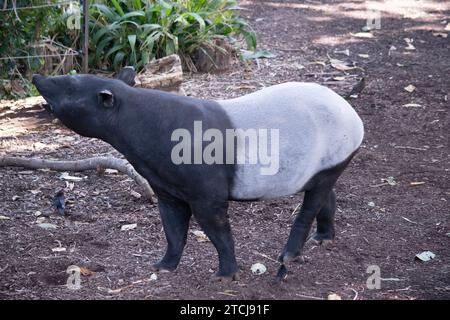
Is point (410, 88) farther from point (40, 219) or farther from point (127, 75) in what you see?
point (127, 75)

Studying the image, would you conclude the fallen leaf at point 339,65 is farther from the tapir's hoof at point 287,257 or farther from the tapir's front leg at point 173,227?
the tapir's front leg at point 173,227

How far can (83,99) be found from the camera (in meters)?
4.52

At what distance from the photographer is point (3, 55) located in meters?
8.49

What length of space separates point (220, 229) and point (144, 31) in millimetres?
4871

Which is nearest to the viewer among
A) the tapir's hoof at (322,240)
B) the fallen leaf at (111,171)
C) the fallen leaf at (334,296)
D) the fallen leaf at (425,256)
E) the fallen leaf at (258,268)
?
the fallen leaf at (334,296)

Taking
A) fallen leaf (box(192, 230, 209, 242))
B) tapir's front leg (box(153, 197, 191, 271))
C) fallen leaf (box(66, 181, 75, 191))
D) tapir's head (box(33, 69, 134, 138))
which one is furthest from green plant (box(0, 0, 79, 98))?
tapir's front leg (box(153, 197, 191, 271))

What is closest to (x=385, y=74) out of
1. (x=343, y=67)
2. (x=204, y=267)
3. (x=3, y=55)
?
(x=343, y=67)

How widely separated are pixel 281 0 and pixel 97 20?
4.63m

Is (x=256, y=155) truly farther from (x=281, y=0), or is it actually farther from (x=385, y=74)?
(x=281, y=0)

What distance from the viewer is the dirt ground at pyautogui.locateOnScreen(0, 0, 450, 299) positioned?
16.5ft

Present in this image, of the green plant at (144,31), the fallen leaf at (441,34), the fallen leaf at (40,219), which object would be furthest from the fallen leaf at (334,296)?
the fallen leaf at (441,34)

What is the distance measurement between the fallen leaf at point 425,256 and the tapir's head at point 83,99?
2335 mm

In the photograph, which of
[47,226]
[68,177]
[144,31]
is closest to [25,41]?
[144,31]

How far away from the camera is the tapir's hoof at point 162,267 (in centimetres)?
519
